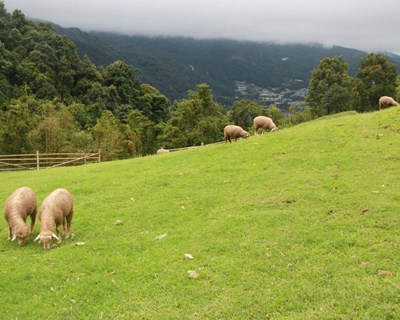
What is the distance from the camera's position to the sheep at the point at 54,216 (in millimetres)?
12000

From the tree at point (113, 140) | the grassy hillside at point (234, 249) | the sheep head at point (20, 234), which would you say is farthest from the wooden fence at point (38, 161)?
the sheep head at point (20, 234)

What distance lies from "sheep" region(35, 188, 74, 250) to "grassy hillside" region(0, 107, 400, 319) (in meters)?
0.44

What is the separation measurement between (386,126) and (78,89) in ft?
249

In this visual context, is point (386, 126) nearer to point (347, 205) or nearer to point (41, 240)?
point (347, 205)

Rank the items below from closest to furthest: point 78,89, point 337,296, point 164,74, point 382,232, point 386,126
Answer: point 337,296, point 382,232, point 386,126, point 78,89, point 164,74

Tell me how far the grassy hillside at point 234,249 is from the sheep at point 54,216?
1.43 feet

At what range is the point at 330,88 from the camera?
2231 inches

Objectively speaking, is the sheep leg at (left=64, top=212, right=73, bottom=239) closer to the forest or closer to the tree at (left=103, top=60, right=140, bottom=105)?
the forest

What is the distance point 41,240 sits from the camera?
11984 mm

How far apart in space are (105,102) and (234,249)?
77762 mm

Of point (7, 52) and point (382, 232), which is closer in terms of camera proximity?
point (382, 232)

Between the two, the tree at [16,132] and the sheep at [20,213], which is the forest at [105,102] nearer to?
the tree at [16,132]

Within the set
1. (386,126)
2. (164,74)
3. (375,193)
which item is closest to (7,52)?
(386,126)

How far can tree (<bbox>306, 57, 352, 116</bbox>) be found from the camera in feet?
183
